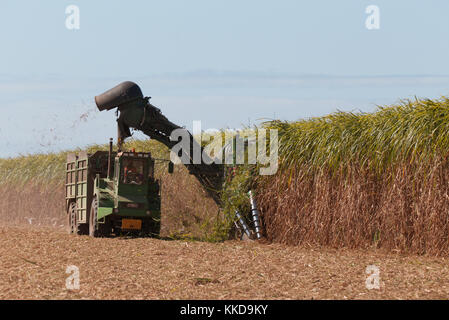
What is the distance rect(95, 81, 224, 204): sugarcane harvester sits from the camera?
16.5m

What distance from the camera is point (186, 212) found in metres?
19.0

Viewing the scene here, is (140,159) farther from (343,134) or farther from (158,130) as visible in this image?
(343,134)

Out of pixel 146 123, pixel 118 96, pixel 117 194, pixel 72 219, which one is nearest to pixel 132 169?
pixel 117 194

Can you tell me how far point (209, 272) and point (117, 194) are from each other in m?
6.35

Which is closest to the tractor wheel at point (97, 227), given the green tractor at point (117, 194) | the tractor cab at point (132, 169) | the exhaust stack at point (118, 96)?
the green tractor at point (117, 194)

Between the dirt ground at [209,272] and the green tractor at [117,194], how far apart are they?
1.38m

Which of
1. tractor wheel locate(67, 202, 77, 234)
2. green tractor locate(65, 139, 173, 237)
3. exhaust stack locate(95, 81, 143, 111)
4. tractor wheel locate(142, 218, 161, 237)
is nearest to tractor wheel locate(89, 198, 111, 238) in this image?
green tractor locate(65, 139, 173, 237)

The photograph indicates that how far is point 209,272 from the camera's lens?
407 inches

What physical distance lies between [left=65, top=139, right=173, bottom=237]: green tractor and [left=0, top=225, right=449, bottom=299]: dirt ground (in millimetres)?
1376

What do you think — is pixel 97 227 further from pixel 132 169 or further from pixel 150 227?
pixel 132 169

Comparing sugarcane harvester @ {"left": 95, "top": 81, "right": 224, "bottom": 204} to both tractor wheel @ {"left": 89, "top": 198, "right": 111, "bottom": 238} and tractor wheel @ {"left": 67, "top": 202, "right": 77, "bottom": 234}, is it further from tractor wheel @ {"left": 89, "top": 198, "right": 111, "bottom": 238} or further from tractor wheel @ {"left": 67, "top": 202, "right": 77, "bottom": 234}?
tractor wheel @ {"left": 67, "top": 202, "right": 77, "bottom": 234}

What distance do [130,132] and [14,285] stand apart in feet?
27.0

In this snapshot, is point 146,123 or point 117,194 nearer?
point 117,194
